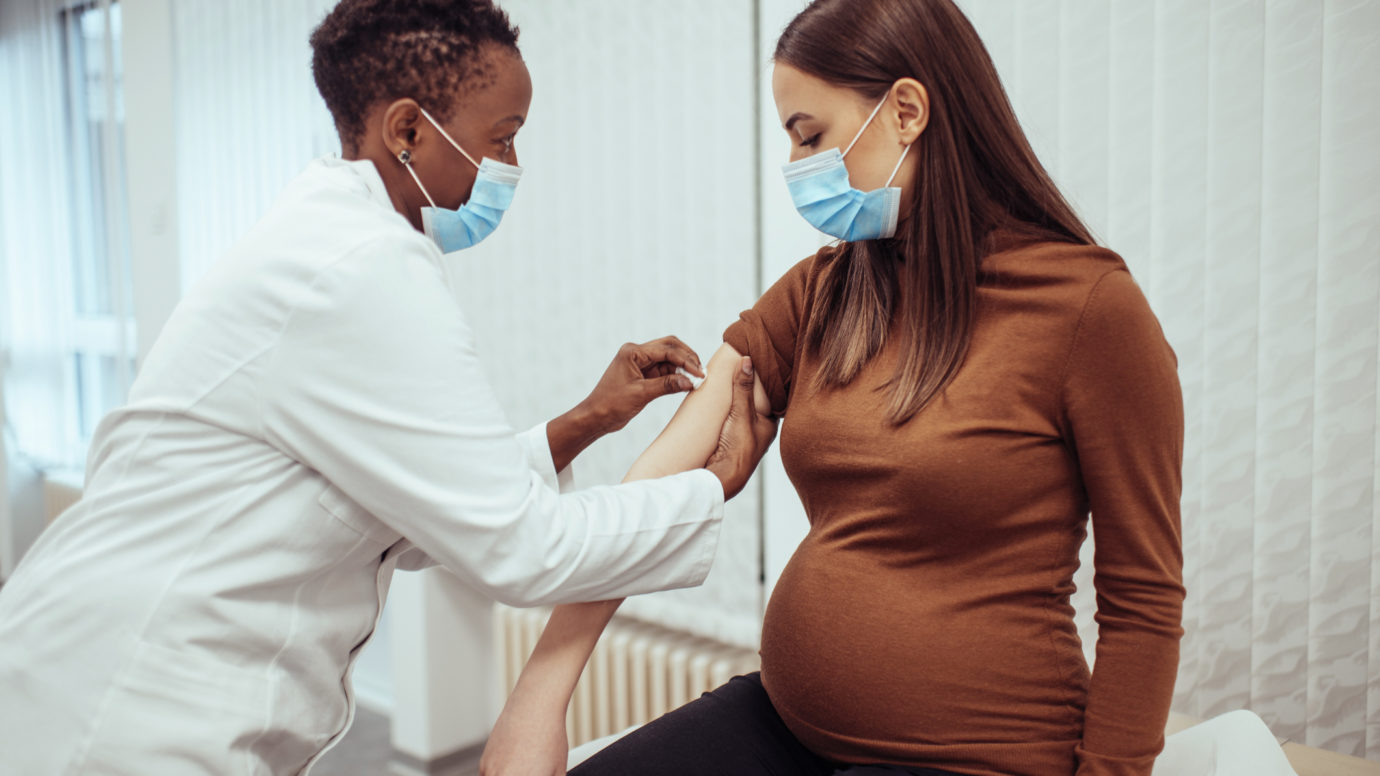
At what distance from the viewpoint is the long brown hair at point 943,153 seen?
43.9 inches

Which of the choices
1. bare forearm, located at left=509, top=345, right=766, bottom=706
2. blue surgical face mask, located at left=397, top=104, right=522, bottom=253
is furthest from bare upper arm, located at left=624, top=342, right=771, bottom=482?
blue surgical face mask, located at left=397, top=104, right=522, bottom=253

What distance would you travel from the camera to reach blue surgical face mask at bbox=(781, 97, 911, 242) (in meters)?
1.18

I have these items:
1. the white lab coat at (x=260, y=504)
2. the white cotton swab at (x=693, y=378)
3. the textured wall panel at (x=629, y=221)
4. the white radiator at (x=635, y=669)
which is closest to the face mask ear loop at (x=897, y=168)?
the white cotton swab at (x=693, y=378)

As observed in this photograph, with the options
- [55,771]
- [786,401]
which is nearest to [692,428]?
[786,401]

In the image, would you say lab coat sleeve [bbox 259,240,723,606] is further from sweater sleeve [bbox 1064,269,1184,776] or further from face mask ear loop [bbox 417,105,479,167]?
sweater sleeve [bbox 1064,269,1184,776]

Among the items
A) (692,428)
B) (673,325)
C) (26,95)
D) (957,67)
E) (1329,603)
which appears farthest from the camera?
(26,95)

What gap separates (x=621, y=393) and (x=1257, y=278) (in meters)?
1.03

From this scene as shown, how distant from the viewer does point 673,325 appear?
2422 millimetres

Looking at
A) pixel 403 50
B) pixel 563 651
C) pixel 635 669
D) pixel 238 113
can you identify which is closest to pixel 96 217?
pixel 238 113

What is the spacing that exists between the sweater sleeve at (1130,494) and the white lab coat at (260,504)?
0.49 meters

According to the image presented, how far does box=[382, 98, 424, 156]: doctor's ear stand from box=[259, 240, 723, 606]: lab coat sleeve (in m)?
0.18

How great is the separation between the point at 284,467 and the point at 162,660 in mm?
222

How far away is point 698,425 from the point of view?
1.40 meters

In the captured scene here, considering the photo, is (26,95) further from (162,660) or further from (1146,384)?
(1146,384)
